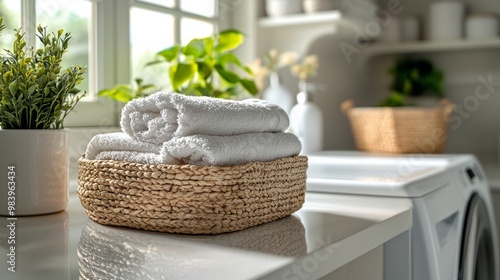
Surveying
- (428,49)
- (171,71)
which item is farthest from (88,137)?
(428,49)

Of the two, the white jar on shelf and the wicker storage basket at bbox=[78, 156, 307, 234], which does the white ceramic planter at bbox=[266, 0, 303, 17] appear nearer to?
the white jar on shelf

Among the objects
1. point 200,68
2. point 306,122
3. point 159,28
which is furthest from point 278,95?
point 200,68

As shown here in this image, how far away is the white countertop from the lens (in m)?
0.58

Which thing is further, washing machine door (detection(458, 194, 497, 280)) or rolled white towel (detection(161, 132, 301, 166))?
washing machine door (detection(458, 194, 497, 280))

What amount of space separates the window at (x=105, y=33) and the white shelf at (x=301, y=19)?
32cm

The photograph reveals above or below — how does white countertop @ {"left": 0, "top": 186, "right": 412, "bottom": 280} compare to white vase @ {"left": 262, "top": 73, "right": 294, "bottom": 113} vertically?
below

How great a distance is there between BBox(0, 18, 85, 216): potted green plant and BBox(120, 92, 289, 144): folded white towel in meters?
0.17

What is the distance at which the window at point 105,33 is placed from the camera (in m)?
1.26

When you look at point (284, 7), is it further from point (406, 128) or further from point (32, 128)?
point (32, 128)

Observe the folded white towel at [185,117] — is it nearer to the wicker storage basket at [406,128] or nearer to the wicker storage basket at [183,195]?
the wicker storage basket at [183,195]

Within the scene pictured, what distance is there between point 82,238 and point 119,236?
0.16 ft

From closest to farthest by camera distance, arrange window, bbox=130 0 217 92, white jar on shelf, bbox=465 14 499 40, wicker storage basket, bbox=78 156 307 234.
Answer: wicker storage basket, bbox=78 156 307 234
window, bbox=130 0 217 92
white jar on shelf, bbox=465 14 499 40

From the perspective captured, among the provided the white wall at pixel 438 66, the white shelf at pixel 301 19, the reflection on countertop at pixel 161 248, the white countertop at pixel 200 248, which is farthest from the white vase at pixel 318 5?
the reflection on countertop at pixel 161 248

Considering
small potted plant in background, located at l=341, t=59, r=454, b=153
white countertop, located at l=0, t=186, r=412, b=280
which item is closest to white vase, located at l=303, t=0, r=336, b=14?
small potted plant in background, located at l=341, t=59, r=454, b=153
